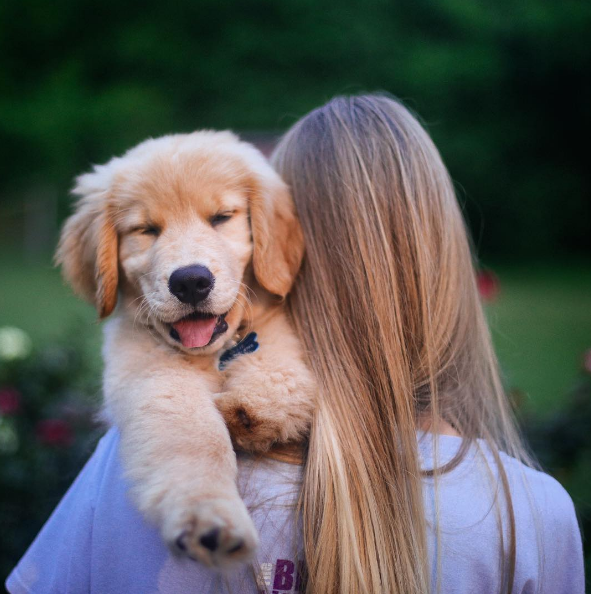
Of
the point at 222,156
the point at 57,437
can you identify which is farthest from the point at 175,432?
the point at 57,437

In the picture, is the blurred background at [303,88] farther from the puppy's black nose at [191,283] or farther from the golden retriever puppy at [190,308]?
the puppy's black nose at [191,283]

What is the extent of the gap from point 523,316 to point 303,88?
9.54 metres

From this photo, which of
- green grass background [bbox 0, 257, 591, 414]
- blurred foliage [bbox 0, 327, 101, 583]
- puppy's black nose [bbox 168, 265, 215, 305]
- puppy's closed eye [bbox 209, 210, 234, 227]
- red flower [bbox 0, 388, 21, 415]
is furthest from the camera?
green grass background [bbox 0, 257, 591, 414]

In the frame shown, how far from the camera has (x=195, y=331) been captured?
208cm

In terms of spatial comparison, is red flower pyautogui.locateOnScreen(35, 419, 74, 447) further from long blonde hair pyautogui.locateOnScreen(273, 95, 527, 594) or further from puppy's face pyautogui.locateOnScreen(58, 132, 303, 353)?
long blonde hair pyautogui.locateOnScreen(273, 95, 527, 594)

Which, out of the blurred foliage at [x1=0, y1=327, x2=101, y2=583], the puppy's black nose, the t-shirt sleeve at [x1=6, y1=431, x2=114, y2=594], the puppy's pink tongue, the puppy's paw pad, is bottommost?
the blurred foliage at [x1=0, y1=327, x2=101, y2=583]

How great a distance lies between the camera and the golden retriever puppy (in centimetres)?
162

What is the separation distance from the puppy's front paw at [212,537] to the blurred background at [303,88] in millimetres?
13190

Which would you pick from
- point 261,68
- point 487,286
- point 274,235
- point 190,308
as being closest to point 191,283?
point 190,308

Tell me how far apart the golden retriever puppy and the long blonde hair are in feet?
0.36

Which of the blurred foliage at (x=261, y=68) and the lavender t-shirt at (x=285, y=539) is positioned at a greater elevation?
the blurred foliage at (x=261, y=68)

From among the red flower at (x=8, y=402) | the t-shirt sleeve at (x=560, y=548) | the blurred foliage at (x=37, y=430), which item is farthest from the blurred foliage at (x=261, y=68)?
the t-shirt sleeve at (x=560, y=548)

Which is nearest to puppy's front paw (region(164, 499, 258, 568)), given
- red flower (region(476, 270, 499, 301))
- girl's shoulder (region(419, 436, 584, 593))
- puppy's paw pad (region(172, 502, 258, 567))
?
puppy's paw pad (region(172, 502, 258, 567))

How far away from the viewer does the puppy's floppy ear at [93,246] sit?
2328 millimetres
